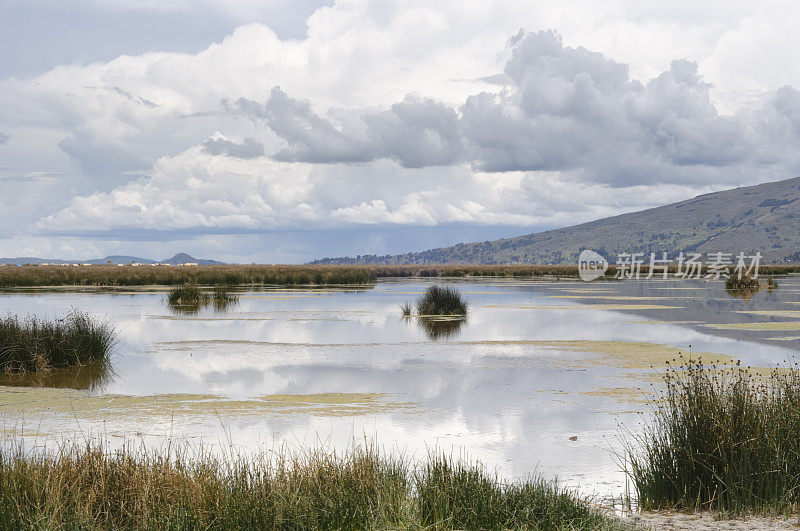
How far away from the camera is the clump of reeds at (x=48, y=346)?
15.4 meters

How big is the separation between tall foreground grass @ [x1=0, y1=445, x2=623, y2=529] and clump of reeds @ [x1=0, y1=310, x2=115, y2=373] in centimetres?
1001

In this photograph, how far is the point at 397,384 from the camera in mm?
13516

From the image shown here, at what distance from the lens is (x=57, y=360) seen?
15844 millimetres

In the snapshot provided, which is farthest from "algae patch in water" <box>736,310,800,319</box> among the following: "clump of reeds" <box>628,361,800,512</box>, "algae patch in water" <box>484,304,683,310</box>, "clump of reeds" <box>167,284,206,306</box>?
"clump of reeds" <box>167,284,206,306</box>

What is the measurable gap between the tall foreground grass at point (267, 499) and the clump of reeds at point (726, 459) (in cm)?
107

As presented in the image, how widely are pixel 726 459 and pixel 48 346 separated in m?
13.9

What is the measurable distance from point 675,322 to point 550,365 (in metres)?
12.4

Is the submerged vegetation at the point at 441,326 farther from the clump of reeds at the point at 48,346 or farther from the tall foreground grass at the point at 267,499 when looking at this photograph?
the tall foreground grass at the point at 267,499

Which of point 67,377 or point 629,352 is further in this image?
point 629,352

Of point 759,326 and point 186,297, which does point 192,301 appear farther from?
point 759,326

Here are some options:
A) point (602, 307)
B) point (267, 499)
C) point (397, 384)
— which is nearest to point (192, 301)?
point (602, 307)

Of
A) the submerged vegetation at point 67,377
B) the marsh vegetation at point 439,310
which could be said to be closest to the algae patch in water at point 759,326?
the marsh vegetation at point 439,310

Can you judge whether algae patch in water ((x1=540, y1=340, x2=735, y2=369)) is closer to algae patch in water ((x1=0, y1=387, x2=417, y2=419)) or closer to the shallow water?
the shallow water

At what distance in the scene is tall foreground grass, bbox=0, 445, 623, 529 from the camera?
219 inches
